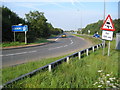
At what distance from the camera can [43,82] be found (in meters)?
3.79

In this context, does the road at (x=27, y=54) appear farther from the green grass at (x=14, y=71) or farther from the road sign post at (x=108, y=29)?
the road sign post at (x=108, y=29)

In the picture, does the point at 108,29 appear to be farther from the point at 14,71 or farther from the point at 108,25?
the point at 14,71

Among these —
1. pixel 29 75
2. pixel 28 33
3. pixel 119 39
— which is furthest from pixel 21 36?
pixel 29 75

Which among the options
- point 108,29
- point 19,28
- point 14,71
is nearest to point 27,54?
point 14,71

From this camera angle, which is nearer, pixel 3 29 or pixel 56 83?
pixel 56 83

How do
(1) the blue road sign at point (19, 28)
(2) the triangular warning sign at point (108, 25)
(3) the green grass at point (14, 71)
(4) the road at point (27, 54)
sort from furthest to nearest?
(1) the blue road sign at point (19, 28)
(4) the road at point (27, 54)
(2) the triangular warning sign at point (108, 25)
(3) the green grass at point (14, 71)

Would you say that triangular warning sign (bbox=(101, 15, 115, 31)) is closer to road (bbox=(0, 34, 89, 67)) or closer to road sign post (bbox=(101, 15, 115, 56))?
road sign post (bbox=(101, 15, 115, 56))

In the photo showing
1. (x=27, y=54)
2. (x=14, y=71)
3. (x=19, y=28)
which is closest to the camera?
(x=14, y=71)

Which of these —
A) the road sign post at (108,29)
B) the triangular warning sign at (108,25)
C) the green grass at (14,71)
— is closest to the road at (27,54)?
the green grass at (14,71)

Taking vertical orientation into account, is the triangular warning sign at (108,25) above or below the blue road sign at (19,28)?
below

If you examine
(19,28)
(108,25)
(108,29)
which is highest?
(19,28)

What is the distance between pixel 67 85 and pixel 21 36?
1856 centimetres

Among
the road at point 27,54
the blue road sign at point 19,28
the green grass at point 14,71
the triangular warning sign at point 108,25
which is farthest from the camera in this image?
the blue road sign at point 19,28

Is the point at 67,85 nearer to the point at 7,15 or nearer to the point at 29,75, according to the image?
the point at 29,75
